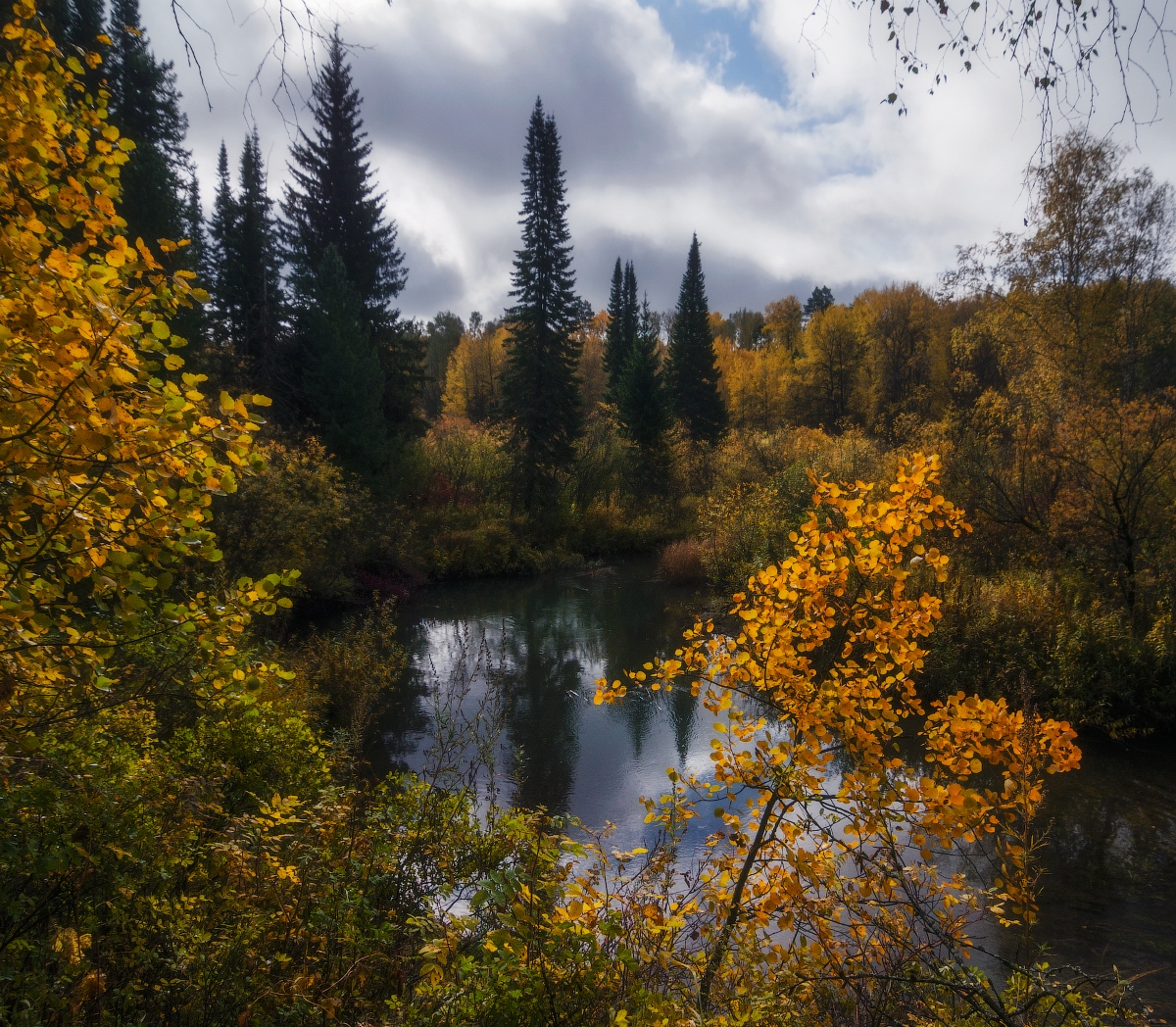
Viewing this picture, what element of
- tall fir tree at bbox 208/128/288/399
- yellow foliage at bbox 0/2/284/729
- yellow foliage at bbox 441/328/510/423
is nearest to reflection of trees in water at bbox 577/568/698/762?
yellow foliage at bbox 0/2/284/729

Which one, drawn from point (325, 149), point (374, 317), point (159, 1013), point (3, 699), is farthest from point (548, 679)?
Answer: point (325, 149)

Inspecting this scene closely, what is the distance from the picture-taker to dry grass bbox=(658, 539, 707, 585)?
1662cm

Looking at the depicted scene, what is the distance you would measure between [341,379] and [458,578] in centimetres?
614

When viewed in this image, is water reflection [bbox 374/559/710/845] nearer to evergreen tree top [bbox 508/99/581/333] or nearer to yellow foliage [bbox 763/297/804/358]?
evergreen tree top [bbox 508/99/581/333]

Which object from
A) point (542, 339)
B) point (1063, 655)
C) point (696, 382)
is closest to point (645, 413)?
point (542, 339)

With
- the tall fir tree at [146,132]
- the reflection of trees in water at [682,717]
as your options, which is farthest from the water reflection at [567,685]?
the tall fir tree at [146,132]

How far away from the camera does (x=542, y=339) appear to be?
22484 mm

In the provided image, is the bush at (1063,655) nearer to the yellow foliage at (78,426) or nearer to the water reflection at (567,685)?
the water reflection at (567,685)

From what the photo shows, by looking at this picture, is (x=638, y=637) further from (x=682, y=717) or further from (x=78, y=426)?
(x=78, y=426)

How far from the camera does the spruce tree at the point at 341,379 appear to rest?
17.3 meters

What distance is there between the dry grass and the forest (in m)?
0.13

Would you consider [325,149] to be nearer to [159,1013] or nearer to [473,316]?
[159,1013]

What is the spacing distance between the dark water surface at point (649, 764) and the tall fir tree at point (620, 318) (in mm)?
27530

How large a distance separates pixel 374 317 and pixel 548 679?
15.6 meters
